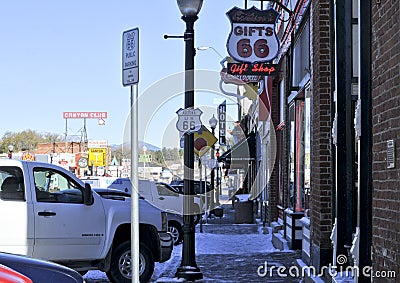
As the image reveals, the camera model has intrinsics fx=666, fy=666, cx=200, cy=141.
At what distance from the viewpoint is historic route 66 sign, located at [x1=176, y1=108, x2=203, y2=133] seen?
11.4m

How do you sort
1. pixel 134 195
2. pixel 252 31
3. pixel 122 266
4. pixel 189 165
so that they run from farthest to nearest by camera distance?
1. pixel 252 31
2. pixel 189 165
3. pixel 122 266
4. pixel 134 195

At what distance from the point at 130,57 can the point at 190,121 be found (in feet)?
14.5

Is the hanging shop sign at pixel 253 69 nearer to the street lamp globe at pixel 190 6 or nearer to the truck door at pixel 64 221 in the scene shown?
the street lamp globe at pixel 190 6

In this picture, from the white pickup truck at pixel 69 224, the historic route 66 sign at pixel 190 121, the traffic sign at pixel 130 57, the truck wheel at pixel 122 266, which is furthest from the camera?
the historic route 66 sign at pixel 190 121

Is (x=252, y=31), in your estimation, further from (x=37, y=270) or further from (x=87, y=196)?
(x=37, y=270)

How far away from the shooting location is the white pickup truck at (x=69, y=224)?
376 inches

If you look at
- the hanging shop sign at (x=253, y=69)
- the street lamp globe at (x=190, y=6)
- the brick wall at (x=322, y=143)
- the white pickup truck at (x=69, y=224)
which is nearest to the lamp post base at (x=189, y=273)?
the white pickup truck at (x=69, y=224)

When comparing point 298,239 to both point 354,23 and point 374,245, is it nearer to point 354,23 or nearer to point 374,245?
point 354,23

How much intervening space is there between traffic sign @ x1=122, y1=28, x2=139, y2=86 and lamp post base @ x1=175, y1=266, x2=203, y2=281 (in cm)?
479

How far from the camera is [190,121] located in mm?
11414

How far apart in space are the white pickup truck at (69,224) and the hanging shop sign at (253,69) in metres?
5.98

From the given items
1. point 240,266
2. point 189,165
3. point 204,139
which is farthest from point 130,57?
point 204,139

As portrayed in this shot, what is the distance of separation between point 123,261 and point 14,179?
219cm

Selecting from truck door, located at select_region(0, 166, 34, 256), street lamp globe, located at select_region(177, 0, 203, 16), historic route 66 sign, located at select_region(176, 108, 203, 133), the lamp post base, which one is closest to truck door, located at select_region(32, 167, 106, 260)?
truck door, located at select_region(0, 166, 34, 256)
